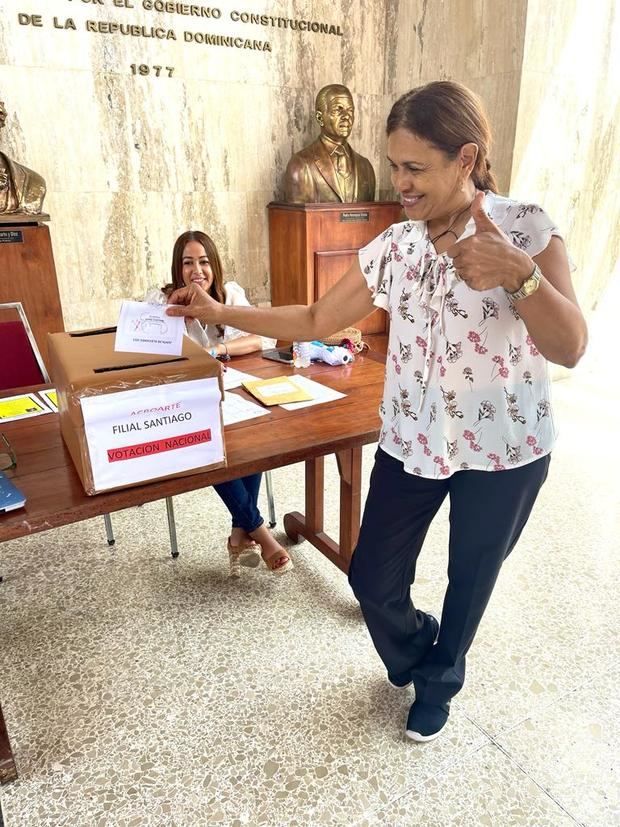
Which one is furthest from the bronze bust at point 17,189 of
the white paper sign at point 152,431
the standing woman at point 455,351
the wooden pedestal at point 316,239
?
the white paper sign at point 152,431

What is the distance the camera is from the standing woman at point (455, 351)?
3.51 ft

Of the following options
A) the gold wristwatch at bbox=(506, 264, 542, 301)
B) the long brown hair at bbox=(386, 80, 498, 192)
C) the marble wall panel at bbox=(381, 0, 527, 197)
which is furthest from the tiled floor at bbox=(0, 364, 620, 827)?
the marble wall panel at bbox=(381, 0, 527, 197)

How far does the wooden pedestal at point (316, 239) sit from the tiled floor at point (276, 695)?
2.24 m

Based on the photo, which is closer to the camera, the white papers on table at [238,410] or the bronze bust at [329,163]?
the white papers on table at [238,410]

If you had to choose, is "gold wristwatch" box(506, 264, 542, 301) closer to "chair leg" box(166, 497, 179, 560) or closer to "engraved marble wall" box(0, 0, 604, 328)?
"chair leg" box(166, 497, 179, 560)

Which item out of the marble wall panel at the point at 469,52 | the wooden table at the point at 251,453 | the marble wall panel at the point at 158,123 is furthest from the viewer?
the marble wall panel at the point at 469,52

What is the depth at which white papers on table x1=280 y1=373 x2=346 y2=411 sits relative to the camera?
1732 millimetres

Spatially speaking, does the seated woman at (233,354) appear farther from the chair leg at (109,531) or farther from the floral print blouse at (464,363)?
the floral print blouse at (464,363)

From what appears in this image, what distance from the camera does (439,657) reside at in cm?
149

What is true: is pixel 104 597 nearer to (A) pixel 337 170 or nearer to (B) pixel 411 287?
(B) pixel 411 287

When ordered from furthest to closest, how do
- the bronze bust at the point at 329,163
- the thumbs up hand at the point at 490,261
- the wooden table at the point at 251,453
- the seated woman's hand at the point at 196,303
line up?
1. the bronze bust at the point at 329,163
2. the seated woman's hand at the point at 196,303
3. the wooden table at the point at 251,453
4. the thumbs up hand at the point at 490,261

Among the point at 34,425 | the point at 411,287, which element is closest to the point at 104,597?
the point at 34,425

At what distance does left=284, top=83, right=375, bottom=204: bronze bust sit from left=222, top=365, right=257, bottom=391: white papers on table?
2372 mm

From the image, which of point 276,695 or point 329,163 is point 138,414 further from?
point 329,163
